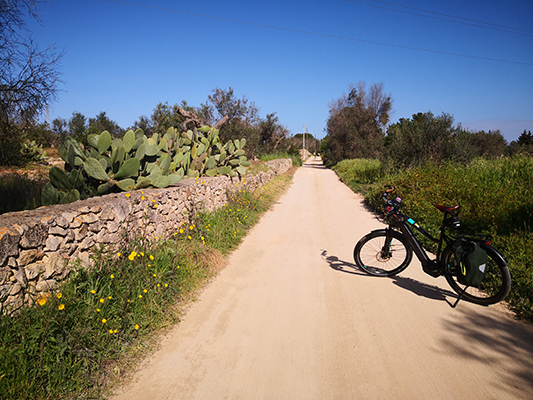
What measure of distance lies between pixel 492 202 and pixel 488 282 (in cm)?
298

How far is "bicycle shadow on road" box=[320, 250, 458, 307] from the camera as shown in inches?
163

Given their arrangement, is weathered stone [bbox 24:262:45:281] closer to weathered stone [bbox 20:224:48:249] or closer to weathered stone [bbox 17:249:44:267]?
weathered stone [bbox 17:249:44:267]

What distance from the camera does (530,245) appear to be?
4.40 metres

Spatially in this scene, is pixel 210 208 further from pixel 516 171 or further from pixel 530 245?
pixel 516 171

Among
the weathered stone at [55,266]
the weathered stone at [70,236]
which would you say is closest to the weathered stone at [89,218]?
the weathered stone at [70,236]

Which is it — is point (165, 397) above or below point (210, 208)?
below

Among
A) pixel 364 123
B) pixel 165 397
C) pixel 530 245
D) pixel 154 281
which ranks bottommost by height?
pixel 165 397

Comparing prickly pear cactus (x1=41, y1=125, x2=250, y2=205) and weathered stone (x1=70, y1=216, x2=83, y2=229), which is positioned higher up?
prickly pear cactus (x1=41, y1=125, x2=250, y2=205)

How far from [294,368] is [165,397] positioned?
111 centimetres

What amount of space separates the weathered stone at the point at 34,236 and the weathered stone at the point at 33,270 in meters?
0.17

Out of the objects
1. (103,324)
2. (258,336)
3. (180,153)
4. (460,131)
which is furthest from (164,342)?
(460,131)

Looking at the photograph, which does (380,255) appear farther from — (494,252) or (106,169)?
(106,169)

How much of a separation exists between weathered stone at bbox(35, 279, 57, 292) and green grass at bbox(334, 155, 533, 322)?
4732 mm

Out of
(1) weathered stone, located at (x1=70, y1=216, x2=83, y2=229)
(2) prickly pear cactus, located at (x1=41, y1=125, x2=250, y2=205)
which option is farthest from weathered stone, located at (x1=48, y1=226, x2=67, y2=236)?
(2) prickly pear cactus, located at (x1=41, y1=125, x2=250, y2=205)
